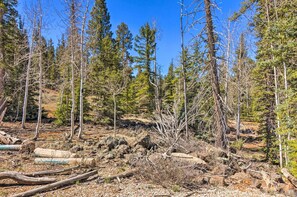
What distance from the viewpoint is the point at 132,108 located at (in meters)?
27.4

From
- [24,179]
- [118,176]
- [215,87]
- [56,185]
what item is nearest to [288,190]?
[215,87]

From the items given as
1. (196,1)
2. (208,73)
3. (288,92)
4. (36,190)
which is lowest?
(36,190)

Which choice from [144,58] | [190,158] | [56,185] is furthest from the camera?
[144,58]

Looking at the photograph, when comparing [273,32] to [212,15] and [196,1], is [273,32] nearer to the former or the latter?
[212,15]

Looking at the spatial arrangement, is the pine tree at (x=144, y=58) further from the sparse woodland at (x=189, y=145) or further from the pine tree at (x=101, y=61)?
the sparse woodland at (x=189, y=145)

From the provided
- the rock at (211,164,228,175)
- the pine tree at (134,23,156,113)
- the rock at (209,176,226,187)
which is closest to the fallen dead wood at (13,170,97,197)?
the rock at (209,176,226,187)

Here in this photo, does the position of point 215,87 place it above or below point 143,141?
above

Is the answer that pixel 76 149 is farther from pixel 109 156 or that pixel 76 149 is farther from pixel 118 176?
pixel 118 176

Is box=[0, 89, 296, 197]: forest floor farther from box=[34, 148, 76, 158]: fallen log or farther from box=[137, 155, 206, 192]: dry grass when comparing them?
box=[34, 148, 76, 158]: fallen log

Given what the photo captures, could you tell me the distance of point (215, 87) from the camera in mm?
9367

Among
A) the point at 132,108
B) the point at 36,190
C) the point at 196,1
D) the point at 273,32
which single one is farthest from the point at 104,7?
the point at 36,190

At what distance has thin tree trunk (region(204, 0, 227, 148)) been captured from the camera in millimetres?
9391

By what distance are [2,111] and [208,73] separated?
27.3 ft

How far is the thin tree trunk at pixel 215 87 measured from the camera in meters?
9.39
